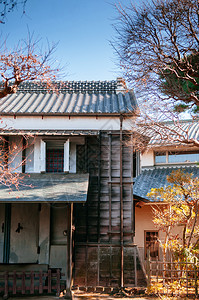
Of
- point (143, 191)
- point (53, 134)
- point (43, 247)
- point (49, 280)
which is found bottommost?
point (49, 280)

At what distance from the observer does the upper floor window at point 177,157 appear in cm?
2098

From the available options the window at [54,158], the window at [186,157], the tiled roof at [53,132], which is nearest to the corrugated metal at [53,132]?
the tiled roof at [53,132]

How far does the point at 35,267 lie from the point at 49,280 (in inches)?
43.1

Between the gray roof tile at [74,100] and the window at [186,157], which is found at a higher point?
the gray roof tile at [74,100]

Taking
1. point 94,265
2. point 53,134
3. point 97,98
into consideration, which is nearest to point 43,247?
point 94,265

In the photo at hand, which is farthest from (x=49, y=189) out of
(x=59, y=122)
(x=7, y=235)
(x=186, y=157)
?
(x=186, y=157)

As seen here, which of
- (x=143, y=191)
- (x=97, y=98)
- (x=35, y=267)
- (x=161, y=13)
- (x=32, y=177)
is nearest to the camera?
(x=161, y=13)

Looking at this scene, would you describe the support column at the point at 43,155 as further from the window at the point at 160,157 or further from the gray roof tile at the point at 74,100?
the window at the point at 160,157

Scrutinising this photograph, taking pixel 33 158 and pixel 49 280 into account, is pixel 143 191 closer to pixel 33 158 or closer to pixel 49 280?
pixel 33 158

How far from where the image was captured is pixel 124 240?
545 inches

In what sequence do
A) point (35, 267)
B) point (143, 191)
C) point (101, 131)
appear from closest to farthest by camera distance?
point (35, 267), point (101, 131), point (143, 191)

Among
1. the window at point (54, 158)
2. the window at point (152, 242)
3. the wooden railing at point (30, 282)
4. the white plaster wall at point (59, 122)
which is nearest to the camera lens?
the wooden railing at point (30, 282)

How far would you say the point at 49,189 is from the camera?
12398mm

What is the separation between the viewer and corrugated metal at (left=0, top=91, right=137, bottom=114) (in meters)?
14.8
